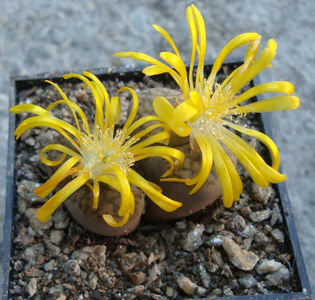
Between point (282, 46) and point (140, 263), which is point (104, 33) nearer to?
point (282, 46)

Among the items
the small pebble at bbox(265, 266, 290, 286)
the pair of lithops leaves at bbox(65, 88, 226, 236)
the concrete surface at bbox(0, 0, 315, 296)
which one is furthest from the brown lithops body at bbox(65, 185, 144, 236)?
the concrete surface at bbox(0, 0, 315, 296)

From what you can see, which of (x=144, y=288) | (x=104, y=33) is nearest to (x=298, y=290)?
(x=144, y=288)

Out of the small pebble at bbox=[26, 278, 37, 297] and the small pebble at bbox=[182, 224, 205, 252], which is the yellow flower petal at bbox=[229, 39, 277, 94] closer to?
the small pebble at bbox=[182, 224, 205, 252]

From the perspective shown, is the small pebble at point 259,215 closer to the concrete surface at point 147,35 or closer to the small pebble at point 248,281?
the small pebble at point 248,281

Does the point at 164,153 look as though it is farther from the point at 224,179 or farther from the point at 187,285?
the point at 187,285

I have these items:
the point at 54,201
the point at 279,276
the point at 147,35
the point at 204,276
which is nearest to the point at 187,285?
the point at 204,276

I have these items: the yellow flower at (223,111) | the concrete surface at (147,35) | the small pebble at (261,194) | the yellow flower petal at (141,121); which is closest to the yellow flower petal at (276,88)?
the yellow flower at (223,111)

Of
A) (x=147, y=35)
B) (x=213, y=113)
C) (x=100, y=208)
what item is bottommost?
(x=100, y=208)
